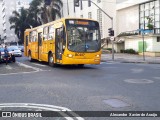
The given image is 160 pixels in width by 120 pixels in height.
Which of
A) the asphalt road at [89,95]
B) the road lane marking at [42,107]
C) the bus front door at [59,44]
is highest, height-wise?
the bus front door at [59,44]

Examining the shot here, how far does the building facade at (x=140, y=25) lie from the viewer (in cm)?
4325

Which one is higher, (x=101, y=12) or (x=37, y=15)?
(x=37, y=15)

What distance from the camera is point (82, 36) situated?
19.1 metres

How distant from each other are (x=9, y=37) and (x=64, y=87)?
128245 mm

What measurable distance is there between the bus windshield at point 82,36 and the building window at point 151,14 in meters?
26.9

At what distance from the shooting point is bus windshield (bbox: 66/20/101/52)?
18953mm

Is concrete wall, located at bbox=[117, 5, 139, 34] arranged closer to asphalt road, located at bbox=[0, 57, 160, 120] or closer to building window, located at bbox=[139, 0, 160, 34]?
building window, located at bbox=[139, 0, 160, 34]

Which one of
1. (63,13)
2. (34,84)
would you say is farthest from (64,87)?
(63,13)

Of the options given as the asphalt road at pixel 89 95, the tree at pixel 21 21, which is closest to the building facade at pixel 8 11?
the tree at pixel 21 21

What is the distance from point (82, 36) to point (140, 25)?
3269 centimetres

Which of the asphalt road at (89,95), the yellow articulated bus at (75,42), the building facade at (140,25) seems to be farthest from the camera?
the building facade at (140,25)

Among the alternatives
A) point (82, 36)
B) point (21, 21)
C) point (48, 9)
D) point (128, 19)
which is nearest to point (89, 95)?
point (82, 36)

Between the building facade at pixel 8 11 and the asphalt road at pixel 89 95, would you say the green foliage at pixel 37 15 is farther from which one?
the asphalt road at pixel 89 95

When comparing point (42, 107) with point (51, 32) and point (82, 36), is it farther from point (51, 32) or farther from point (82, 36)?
point (51, 32)
